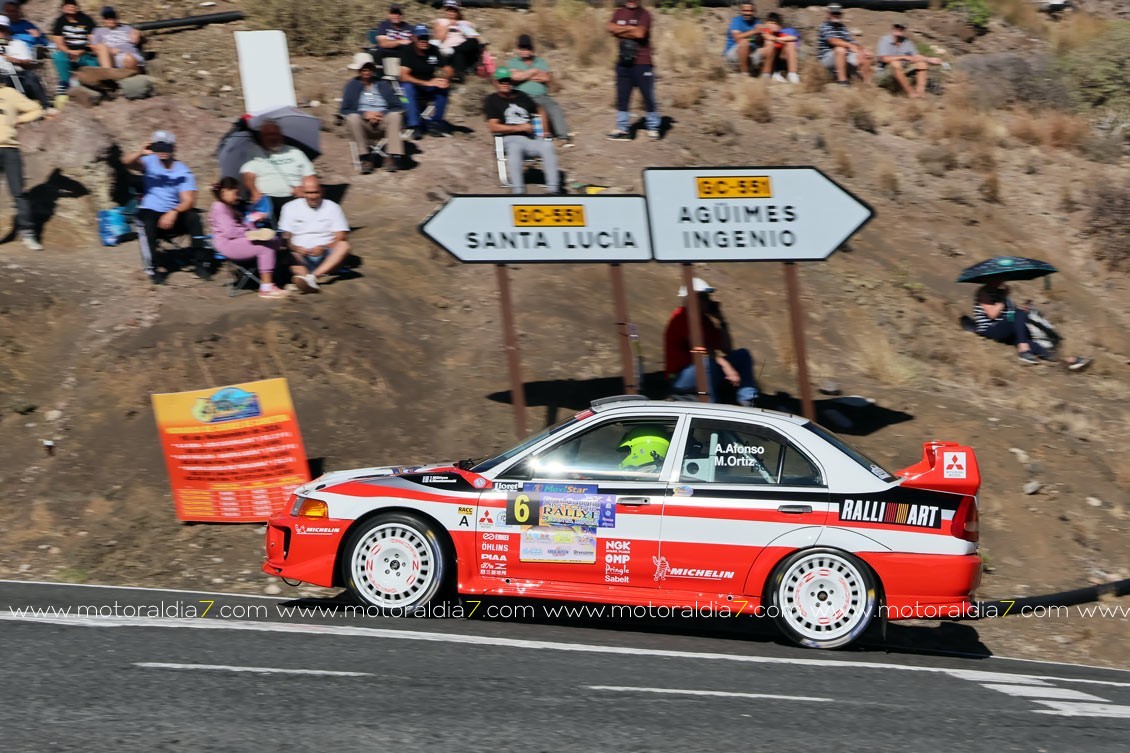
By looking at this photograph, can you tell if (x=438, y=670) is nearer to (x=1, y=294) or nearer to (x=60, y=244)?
(x=1, y=294)

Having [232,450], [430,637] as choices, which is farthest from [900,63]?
[430,637]

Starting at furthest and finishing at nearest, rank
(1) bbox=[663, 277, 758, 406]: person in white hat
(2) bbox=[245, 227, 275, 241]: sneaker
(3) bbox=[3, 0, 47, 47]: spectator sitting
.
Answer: (3) bbox=[3, 0, 47, 47]: spectator sitting < (2) bbox=[245, 227, 275, 241]: sneaker < (1) bbox=[663, 277, 758, 406]: person in white hat

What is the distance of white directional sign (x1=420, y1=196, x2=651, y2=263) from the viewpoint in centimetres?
1179

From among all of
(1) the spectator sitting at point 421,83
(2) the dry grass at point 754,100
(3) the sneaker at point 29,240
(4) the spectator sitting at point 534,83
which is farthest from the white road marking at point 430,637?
(2) the dry grass at point 754,100

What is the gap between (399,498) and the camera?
8547 millimetres

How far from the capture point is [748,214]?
11.7 m

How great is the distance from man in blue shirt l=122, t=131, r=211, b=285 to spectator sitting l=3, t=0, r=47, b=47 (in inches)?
206

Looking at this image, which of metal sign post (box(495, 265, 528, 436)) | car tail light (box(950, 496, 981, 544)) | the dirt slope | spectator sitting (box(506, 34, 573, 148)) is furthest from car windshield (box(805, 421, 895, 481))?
spectator sitting (box(506, 34, 573, 148))

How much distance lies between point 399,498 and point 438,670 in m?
1.76

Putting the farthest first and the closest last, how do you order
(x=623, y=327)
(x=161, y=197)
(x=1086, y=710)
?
(x=161, y=197) < (x=623, y=327) < (x=1086, y=710)

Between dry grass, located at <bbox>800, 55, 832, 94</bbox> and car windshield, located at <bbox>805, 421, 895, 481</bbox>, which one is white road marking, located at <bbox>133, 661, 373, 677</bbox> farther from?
dry grass, located at <bbox>800, 55, 832, 94</bbox>

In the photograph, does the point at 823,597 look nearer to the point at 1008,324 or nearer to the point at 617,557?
the point at 617,557

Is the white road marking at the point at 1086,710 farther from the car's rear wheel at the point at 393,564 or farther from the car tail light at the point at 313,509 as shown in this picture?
the car tail light at the point at 313,509

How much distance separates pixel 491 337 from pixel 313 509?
6.35 meters
